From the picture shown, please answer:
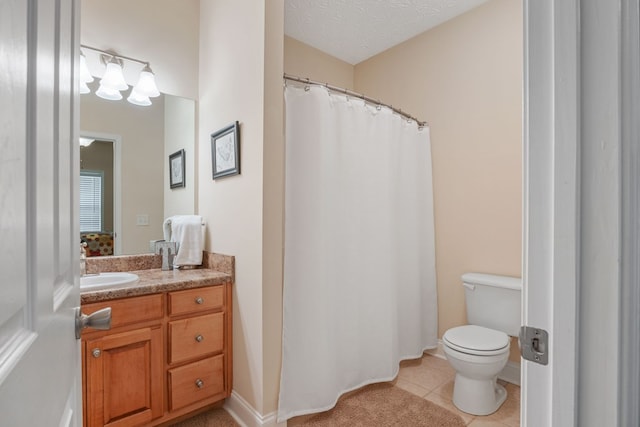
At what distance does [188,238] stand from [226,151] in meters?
0.63

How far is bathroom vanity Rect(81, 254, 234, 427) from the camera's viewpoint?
1.50 m

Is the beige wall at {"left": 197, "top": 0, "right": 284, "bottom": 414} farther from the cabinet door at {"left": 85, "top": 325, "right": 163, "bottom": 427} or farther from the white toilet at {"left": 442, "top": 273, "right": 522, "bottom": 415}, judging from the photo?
the white toilet at {"left": 442, "top": 273, "right": 522, "bottom": 415}

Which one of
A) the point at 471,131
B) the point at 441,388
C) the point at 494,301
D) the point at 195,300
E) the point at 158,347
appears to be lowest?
the point at 441,388

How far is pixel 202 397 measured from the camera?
180cm

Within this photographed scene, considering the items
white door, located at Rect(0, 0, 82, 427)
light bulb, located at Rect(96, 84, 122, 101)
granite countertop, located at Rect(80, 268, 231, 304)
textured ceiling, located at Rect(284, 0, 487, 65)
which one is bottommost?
granite countertop, located at Rect(80, 268, 231, 304)

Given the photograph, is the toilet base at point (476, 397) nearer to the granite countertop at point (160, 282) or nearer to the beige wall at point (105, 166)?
the granite countertop at point (160, 282)

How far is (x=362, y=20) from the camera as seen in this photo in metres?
2.54

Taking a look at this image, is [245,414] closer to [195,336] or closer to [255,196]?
[195,336]

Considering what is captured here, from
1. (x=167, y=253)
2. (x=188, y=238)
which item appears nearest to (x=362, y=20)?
(x=188, y=238)

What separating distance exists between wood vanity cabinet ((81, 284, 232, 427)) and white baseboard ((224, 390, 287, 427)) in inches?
2.7

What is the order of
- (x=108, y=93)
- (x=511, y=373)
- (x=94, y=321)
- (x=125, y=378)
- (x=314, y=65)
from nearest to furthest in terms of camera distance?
(x=94, y=321) < (x=125, y=378) < (x=108, y=93) < (x=511, y=373) < (x=314, y=65)

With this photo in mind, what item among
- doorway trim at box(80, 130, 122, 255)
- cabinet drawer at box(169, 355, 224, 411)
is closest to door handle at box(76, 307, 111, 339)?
cabinet drawer at box(169, 355, 224, 411)

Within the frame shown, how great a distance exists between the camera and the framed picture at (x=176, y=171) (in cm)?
230

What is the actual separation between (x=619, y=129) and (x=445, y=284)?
2.32m
